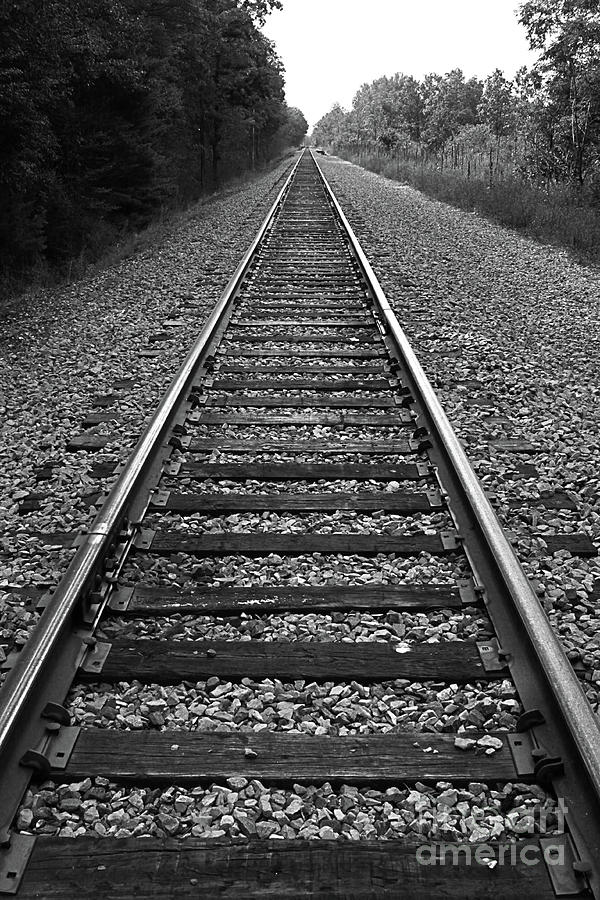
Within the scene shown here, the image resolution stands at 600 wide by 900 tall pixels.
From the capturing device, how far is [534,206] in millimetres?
14914

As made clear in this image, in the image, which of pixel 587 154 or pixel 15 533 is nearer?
pixel 15 533

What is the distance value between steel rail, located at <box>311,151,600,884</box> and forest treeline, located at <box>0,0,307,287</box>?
26.3 ft

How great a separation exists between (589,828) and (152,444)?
2.80 meters

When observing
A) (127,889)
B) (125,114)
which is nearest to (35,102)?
(125,114)

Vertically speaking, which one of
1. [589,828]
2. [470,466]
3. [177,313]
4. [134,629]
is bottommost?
[589,828]

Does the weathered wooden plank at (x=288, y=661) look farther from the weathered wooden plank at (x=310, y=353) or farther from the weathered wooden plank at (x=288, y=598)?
the weathered wooden plank at (x=310, y=353)

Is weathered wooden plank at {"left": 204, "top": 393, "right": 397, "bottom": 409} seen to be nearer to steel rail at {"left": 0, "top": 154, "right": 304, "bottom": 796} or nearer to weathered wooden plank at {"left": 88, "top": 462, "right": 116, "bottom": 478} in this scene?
steel rail at {"left": 0, "top": 154, "right": 304, "bottom": 796}

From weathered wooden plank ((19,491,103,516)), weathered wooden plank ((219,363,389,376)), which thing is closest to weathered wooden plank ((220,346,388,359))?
weathered wooden plank ((219,363,389,376))

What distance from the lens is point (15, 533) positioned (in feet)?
11.2

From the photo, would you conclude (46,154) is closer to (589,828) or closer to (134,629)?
(134,629)

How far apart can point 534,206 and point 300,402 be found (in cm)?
1168

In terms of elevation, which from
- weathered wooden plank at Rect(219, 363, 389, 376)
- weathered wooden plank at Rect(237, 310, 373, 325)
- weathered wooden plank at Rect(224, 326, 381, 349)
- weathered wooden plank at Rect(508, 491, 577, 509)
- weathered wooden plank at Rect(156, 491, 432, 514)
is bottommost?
weathered wooden plank at Rect(508, 491, 577, 509)

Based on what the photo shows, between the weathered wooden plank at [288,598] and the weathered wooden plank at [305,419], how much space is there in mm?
1874

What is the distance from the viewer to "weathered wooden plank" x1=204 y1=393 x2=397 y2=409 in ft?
16.4
